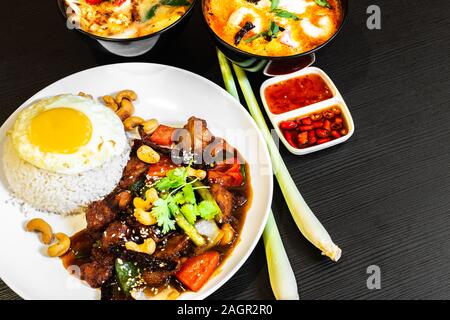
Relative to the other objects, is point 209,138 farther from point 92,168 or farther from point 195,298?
point 195,298

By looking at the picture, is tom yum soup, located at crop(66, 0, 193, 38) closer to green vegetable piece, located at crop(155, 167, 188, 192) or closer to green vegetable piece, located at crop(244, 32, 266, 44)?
green vegetable piece, located at crop(244, 32, 266, 44)

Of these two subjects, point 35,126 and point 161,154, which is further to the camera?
point 161,154

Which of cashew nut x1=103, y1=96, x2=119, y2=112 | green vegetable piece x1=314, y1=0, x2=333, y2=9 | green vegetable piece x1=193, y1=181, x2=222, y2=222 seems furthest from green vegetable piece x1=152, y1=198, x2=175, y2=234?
green vegetable piece x1=314, y1=0, x2=333, y2=9

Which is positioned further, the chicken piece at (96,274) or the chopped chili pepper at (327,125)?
the chopped chili pepper at (327,125)

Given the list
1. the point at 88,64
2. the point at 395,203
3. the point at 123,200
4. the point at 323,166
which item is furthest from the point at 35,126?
the point at 395,203

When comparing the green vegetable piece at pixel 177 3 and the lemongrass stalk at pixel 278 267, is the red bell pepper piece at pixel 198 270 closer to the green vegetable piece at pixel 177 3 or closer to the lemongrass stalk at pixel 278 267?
the lemongrass stalk at pixel 278 267

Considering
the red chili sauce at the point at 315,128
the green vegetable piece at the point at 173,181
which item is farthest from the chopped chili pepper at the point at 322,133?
the green vegetable piece at the point at 173,181

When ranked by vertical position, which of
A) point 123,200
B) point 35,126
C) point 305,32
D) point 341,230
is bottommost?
point 341,230
